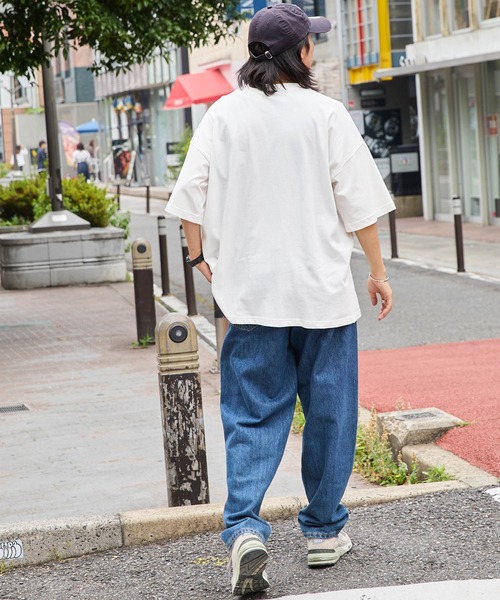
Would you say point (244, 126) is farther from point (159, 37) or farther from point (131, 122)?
point (131, 122)

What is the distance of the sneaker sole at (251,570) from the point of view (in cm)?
387

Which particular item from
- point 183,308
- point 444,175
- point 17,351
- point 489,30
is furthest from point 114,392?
point 444,175

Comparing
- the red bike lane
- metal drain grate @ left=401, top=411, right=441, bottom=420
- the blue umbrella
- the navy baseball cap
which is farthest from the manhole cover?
the blue umbrella

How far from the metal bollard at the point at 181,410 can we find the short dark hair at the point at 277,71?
124cm

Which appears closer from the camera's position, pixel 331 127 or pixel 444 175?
pixel 331 127

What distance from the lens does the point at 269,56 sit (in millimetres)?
4039

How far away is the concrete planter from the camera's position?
15.6 m

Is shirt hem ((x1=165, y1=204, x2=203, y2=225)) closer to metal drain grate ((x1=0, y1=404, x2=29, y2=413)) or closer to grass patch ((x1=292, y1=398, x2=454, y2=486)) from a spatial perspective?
grass patch ((x1=292, y1=398, x2=454, y2=486))

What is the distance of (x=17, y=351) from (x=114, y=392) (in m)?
2.47

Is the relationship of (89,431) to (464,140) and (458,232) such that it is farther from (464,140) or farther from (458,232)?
(464,140)

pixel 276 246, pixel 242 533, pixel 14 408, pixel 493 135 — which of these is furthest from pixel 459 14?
pixel 242 533

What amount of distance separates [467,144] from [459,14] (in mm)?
2479

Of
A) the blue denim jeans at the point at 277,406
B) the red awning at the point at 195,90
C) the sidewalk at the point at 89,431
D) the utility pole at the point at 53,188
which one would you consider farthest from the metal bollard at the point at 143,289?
the red awning at the point at 195,90

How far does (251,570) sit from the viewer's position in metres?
3.87
